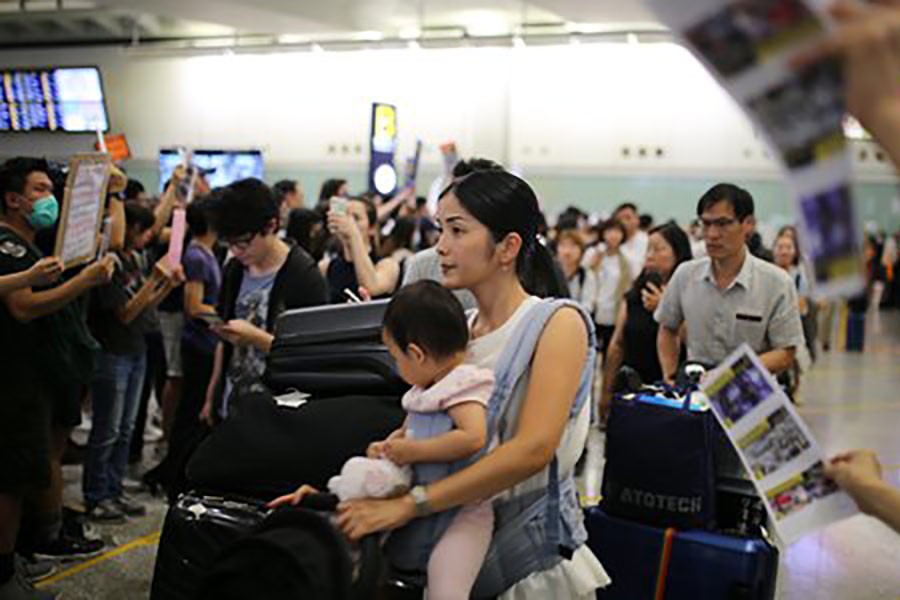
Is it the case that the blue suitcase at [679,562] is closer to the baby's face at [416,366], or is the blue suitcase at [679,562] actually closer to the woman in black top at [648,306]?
the baby's face at [416,366]

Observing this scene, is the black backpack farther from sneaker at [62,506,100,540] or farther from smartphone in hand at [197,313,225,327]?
sneaker at [62,506,100,540]

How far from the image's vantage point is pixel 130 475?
5.52m

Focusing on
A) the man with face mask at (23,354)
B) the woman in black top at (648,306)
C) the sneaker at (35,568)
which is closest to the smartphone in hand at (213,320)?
the man with face mask at (23,354)

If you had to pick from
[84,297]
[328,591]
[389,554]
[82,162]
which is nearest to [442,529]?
[389,554]

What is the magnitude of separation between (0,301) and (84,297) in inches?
35.5

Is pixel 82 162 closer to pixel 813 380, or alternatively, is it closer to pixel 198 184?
pixel 198 184

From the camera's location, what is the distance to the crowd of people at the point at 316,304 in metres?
1.84

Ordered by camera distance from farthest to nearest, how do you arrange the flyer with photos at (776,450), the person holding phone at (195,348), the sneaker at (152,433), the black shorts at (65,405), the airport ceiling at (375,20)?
1. the airport ceiling at (375,20)
2. the sneaker at (152,433)
3. the person holding phone at (195,348)
4. the black shorts at (65,405)
5. the flyer with photos at (776,450)

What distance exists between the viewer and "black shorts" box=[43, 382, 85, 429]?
379cm

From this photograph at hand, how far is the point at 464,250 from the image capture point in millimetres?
2023

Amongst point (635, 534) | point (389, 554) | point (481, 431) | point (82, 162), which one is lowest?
point (635, 534)

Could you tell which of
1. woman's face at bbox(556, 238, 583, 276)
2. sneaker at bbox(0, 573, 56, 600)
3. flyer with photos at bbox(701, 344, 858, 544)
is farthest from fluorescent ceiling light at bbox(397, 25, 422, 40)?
flyer with photos at bbox(701, 344, 858, 544)

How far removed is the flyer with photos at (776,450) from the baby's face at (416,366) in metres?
0.56

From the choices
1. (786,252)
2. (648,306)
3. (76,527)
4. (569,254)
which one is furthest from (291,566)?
(786,252)
